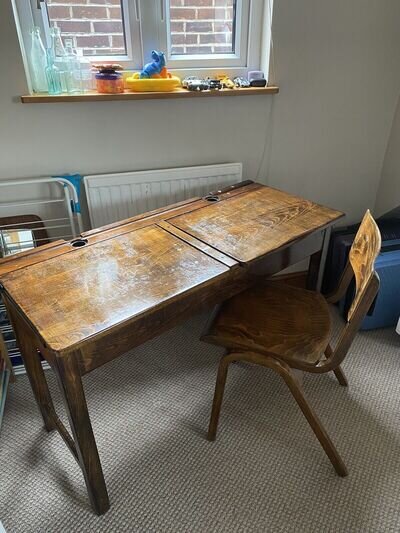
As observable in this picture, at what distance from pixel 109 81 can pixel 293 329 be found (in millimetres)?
1157

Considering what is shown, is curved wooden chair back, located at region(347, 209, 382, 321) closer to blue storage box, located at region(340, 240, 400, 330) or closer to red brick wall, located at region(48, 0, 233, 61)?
blue storage box, located at region(340, 240, 400, 330)

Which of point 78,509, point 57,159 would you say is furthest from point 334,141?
point 78,509

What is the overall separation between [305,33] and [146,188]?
936 mm

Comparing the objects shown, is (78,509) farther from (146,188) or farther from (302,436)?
(146,188)

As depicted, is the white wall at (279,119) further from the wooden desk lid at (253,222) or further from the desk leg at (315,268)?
the desk leg at (315,268)

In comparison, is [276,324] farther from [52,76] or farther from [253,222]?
[52,76]

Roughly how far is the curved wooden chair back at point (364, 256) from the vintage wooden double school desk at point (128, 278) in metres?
0.15

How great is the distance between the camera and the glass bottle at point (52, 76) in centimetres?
150

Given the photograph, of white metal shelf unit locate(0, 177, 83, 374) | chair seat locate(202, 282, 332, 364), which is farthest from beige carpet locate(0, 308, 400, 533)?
chair seat locate(202, 282, 332, 364)

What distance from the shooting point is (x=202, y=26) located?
1698 mm

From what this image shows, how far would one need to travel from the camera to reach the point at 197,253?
3.94ft

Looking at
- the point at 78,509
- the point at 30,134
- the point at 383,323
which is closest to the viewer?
the point at 78,509

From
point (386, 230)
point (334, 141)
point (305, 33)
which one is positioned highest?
point (305, 33)

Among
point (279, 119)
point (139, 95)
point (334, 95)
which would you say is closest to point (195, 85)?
point (139, 95)
